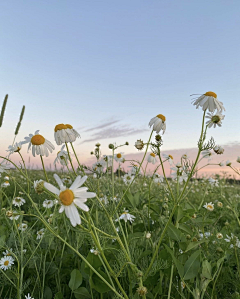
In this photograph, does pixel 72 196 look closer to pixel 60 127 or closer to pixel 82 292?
pixel 60 127

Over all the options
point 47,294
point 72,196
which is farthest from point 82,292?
point 72,196

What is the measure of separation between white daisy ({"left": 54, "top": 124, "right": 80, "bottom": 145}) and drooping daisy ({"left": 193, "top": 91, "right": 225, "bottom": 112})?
684 millimetres

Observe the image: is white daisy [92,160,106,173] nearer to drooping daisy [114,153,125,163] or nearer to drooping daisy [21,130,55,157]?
drooping daisy [114,153,125,163]

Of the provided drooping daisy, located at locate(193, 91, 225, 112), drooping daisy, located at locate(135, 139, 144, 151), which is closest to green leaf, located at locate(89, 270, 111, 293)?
drooping daisy, located at locate(135, 139, 144, 151)

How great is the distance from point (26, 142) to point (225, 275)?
4.57 ft

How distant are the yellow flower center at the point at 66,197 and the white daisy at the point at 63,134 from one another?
0.42 m

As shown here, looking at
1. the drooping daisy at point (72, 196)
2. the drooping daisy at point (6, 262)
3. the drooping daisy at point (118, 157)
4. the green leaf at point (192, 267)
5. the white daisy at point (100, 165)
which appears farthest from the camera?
the drooping daisy at point (118, 157)

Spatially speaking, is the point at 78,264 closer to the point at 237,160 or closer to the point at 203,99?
the point at 203,99

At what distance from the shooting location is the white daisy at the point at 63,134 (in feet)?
4.36

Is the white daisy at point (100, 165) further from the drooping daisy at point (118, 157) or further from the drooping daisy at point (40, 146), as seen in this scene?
the drooping daisy at point (40, 146)

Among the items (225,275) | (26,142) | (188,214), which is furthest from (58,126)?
(225,275)

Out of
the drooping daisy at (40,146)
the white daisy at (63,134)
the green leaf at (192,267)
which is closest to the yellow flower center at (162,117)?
the white daisy at (63,134)

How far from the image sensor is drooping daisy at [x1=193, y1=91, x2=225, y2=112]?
144cm

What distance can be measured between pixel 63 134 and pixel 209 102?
78 cm
